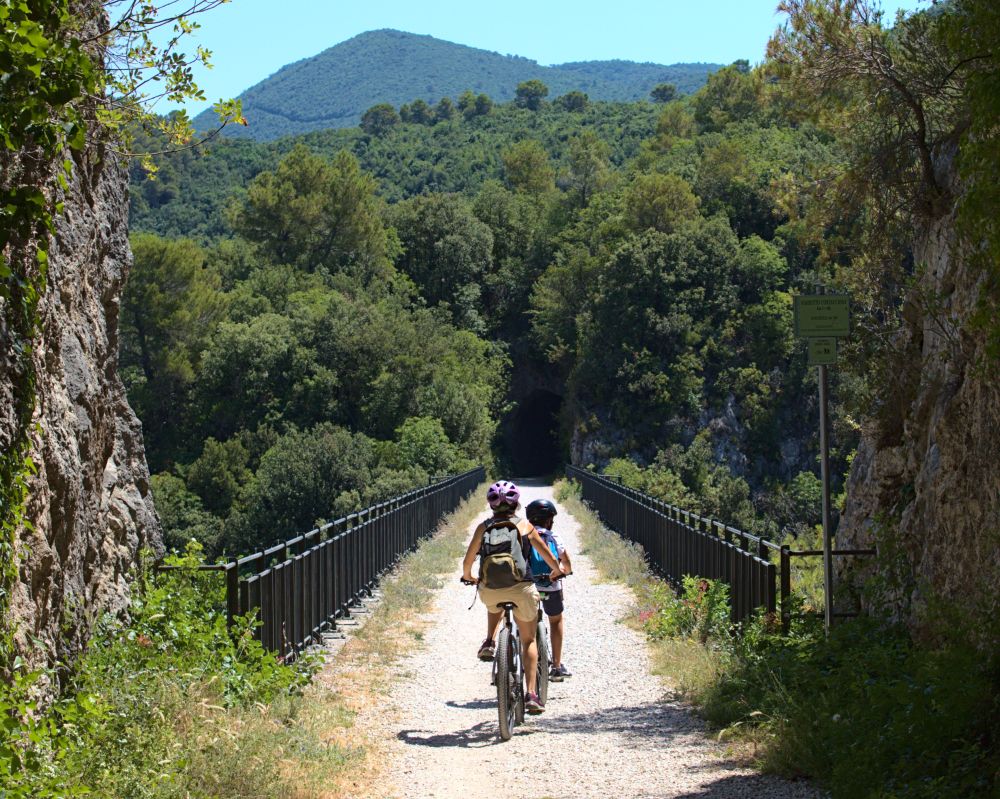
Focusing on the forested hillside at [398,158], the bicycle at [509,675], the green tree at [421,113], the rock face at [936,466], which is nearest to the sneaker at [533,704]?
the bicycle at [509,675]

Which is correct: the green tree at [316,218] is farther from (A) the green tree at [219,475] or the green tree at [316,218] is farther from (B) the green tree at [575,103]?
(B) the green tree at [575,103]

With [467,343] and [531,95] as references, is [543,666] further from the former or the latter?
[531,95]

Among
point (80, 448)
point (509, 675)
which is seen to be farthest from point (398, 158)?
point (509, 675)

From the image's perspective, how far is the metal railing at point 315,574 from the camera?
874 centimetres

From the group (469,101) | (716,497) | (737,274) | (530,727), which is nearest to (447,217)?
(737,274)

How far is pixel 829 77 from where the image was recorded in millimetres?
12766

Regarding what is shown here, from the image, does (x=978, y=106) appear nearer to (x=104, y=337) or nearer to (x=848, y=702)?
(x=848, y=702)

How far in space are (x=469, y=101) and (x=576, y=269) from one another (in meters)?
101

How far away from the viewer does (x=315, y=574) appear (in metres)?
11.2

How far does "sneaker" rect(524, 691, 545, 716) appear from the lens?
8.29m

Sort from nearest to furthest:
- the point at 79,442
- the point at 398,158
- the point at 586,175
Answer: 1. the point at 79,442
2. the point at 586,175
3. the point at 398,158

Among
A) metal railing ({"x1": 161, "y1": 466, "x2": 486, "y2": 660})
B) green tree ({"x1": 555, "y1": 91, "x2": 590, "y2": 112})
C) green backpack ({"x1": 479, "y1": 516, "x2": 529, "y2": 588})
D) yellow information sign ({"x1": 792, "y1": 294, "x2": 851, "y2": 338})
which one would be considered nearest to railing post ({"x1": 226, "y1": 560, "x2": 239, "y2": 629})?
metal railing ({"x1": 161, "y1": 466, "x2": 486, "y2": 660})

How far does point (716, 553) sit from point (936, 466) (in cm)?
361

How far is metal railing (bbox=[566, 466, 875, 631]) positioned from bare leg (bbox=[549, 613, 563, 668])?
1.67 m
